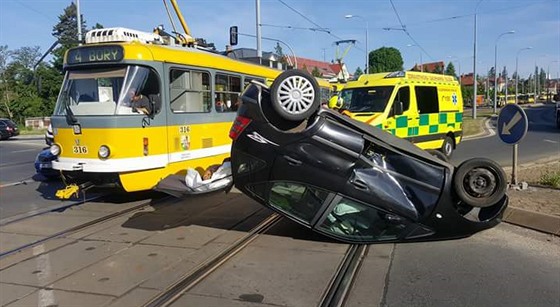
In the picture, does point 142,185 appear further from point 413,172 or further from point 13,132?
point 13,132

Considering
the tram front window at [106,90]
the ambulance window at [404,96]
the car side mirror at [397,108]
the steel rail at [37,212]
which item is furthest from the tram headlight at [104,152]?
the ambulance window at [404,96]

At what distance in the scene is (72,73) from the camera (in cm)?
803

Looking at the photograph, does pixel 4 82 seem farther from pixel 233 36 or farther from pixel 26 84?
pixel 233 36

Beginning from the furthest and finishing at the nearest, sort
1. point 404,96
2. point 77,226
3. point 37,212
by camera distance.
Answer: point 404,96, point 37,212, point 77,226

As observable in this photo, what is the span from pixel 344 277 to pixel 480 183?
192 cm

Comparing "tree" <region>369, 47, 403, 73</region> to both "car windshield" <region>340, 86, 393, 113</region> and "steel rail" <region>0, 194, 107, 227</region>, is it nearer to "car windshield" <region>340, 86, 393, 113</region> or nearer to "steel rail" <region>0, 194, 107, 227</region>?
"car windshield" <region>340, 86, 393, 113</region>

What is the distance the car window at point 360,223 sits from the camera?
5426mm

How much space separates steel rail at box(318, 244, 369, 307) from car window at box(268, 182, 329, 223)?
0.66 meters

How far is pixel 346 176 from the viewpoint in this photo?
523cm

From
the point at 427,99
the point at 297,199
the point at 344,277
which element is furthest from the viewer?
the point at 427,99

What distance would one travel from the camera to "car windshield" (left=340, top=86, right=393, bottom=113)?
1174 cm

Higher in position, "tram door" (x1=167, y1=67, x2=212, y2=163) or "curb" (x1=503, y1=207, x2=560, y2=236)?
"tram door" (x1=167, y1=67, x2=212, y2=163)

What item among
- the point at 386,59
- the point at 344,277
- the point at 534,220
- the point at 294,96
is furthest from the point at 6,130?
the point at 386,59

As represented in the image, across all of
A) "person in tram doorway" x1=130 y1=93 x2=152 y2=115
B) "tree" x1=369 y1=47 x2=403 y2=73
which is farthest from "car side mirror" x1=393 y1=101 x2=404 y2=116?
"tree" x1=369 y1=47 x2=403 y2=73
